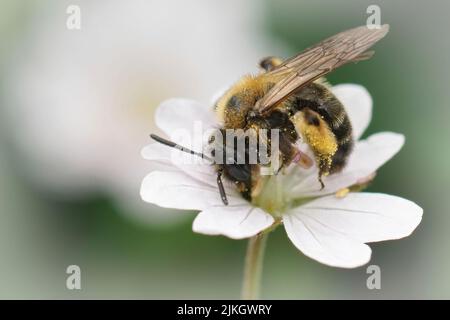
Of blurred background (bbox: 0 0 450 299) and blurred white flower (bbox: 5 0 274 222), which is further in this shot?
blurred white flower (bbox: 5 0 274 222)

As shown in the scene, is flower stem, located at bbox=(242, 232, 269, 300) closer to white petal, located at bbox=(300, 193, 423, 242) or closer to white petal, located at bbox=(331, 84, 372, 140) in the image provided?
white petal, located at bbox=(300, 193, 423, 242)

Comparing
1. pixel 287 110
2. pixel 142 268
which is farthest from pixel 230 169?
pixel 142 268

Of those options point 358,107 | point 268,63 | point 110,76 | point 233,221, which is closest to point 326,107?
point 268,63

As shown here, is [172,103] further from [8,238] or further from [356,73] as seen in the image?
[356,73]

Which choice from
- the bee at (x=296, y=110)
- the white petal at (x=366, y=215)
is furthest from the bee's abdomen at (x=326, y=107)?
the white petal at (x=366, y=215)

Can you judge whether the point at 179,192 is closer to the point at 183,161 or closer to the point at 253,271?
the point at 183,161

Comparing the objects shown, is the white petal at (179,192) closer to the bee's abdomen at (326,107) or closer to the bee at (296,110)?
the bee at (296,110)

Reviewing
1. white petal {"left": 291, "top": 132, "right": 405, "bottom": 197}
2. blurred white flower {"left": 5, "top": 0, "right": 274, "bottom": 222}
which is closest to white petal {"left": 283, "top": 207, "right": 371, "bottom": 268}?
white petal {"left": 291, "top": 132, "right": 405, "bottom": 197}
